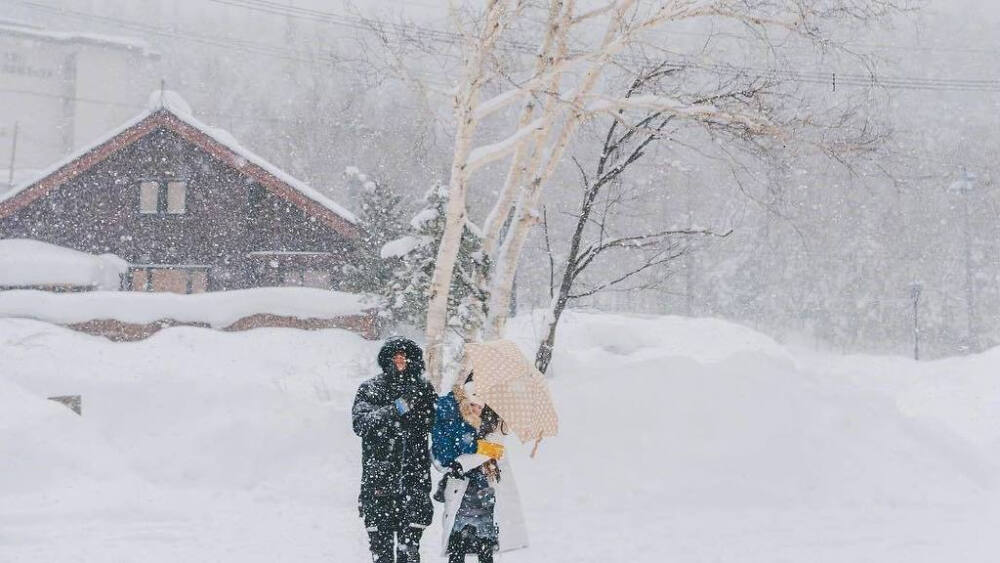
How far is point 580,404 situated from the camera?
30.7 ft

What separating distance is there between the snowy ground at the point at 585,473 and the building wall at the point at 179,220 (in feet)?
37.5

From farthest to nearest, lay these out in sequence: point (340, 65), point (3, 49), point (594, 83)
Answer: point (3, 49), point (594, 83), point (340, 65)

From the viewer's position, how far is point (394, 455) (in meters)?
4.55

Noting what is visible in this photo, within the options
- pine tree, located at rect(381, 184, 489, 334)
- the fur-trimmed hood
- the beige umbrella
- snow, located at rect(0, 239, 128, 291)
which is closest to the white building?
snow, located at rect(0, 239, 128, 291)

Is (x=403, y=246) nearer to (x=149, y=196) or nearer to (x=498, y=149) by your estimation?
(x=498, y=149)

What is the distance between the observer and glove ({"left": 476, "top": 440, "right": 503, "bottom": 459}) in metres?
4.57

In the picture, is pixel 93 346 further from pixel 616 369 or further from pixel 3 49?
pixel 3 49

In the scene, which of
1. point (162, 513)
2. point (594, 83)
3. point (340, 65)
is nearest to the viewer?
point (162, 513)

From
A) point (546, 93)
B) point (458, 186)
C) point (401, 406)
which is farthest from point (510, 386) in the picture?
point (546, 93)

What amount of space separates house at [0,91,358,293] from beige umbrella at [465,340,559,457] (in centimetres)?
1863

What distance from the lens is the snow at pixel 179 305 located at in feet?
64.4

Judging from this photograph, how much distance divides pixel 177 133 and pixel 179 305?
5.65m

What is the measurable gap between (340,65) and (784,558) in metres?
6.28

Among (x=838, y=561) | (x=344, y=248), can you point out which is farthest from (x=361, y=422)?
(x=344, y=248)
